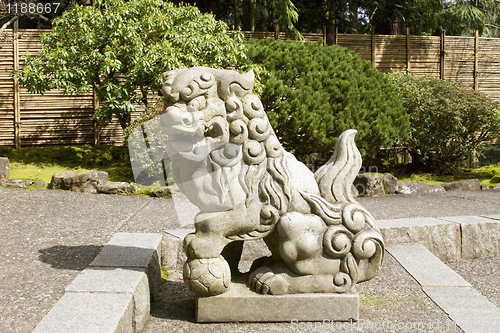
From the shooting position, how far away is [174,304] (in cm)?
278

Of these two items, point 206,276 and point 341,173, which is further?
point 341,173

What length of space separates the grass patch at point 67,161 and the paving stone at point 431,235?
A: 448 cm

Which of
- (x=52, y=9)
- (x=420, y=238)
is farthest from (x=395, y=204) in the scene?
(x=52, y=9)

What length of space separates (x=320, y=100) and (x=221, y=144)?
205 inches

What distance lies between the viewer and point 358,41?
10312 mm

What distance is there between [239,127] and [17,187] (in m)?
5.05

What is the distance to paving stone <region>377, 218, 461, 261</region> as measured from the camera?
403 cm

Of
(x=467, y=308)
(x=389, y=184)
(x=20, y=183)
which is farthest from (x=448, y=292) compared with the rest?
(x=20, y=183)

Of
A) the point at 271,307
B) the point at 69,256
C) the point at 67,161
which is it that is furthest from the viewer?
the point at 67,161

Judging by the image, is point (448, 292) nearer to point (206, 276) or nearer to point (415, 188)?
point (206, 276)

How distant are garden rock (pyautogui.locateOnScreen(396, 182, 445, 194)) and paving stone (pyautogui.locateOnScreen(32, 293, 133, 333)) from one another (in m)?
6.02

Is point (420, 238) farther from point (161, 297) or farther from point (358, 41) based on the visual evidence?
point (358, 41)

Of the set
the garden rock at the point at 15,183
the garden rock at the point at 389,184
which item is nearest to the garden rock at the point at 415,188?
the garden rock at the point at 389,184

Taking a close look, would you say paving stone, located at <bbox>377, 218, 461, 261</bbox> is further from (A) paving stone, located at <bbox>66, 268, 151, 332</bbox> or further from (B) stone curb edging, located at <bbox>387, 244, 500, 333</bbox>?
(A) paving stone, located at <bbox>66, 268, 151, 332</bbox>
